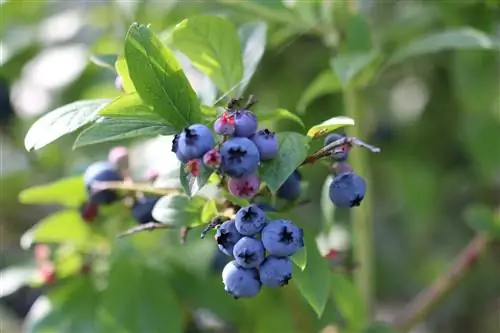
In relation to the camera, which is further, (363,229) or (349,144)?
(363,229)

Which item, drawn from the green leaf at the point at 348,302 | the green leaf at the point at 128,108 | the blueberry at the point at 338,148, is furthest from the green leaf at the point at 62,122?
the green leaf at the point at 348,302

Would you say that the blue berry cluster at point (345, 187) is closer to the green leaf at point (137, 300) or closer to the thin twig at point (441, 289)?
the green leaf at point (137, 300)

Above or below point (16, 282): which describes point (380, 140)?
below

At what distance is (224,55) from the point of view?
983 mm

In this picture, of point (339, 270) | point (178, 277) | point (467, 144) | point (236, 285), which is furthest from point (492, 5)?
point (236, 285)

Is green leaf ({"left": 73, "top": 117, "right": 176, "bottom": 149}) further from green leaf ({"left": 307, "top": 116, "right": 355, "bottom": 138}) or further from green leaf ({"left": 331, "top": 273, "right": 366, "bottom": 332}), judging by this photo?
green leaf ({"left": 331, "top": 273, "right": 366, "bottom": 332})

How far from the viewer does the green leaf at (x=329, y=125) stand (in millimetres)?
802

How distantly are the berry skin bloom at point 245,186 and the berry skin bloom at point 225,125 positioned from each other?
0.05 metres

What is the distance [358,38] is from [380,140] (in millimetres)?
540

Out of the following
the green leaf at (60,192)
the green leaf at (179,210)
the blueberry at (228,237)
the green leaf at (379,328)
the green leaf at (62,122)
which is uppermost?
the green leaf at (62,122)

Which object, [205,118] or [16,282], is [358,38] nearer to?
[205,118]

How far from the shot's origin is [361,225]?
1.26 metres

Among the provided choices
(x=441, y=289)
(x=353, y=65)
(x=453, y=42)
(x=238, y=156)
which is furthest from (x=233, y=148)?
(x=441, y=289)

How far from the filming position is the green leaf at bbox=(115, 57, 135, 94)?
2.86ft
